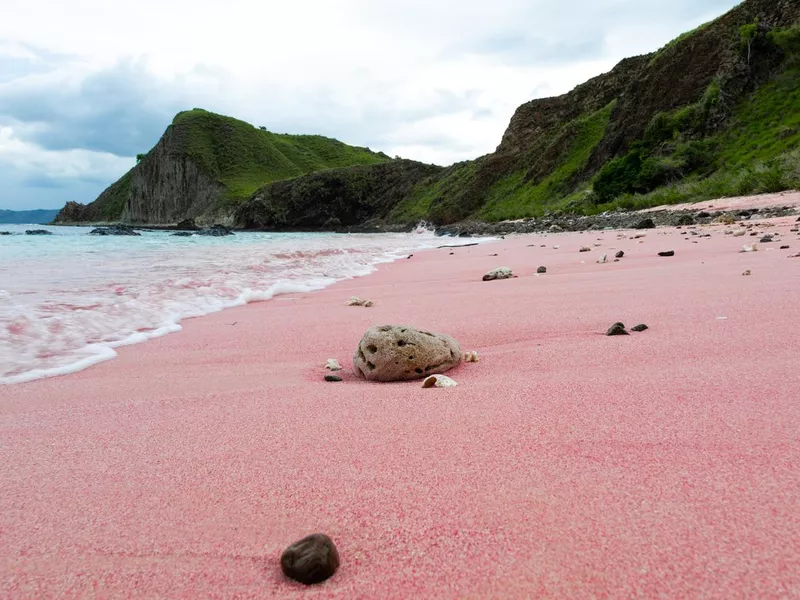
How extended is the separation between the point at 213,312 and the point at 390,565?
440 cm

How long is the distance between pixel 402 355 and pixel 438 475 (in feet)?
3.61

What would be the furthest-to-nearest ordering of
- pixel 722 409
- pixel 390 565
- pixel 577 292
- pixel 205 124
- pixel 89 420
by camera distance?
1. pixel 205 124
2. pixel 577 292
3. pixel 89 420
4. pixel 722 409
5. pixel 390 565

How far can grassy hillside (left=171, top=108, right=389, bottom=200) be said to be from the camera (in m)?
90.6

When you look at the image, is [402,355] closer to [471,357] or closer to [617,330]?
[471,357]

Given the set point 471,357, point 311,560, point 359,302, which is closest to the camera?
point 311,560

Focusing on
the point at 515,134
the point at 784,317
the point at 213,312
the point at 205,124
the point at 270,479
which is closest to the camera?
the point at 270,479

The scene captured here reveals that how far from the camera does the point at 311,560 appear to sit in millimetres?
963

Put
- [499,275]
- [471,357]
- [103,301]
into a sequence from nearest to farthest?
[471,357], [103,301], [499,275]

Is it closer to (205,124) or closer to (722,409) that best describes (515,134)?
(722,409)

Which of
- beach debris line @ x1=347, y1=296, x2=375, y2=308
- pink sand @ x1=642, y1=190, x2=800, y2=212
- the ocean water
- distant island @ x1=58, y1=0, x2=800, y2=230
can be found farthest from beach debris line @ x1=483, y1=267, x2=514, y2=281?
distant island @ x1=58, y1=0, x2=800, y2=230

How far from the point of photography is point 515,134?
50625 mm

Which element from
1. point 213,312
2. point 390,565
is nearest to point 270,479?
point 390,565

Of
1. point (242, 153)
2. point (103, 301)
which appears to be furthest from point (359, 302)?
point (242, 153)

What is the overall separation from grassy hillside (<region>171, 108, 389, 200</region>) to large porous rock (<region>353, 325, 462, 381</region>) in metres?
83.9
